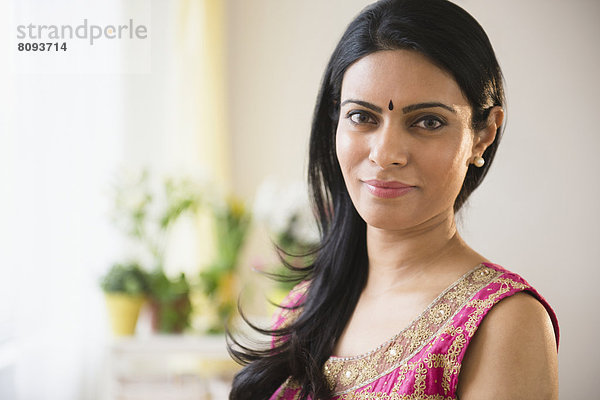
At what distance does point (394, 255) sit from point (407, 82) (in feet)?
1.12

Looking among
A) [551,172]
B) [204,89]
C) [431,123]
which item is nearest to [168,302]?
[204,89]

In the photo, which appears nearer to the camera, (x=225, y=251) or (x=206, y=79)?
(x=225, y=251)

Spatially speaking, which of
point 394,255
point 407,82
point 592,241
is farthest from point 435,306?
point 592,241

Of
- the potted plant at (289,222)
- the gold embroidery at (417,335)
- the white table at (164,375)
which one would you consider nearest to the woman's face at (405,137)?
the gold embroidery at (417,335)

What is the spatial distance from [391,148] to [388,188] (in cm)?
7

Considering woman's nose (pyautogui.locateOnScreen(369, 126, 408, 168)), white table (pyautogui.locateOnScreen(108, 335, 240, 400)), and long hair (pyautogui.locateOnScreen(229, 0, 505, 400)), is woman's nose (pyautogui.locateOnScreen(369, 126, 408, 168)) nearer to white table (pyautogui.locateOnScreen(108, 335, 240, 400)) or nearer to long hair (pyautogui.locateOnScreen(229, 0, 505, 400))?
long hair (pyautogui.locateOnScreen(229, 0, 505, 400))

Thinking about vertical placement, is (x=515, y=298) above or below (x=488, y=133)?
below

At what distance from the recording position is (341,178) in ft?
4.52

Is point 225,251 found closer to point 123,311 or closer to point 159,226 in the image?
point 159,226

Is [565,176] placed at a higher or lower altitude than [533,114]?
lower

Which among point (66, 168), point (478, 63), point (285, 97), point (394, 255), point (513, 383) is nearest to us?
point (513, 383)

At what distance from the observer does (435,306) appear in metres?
1.11

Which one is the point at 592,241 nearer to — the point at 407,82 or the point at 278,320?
the point at 278,320

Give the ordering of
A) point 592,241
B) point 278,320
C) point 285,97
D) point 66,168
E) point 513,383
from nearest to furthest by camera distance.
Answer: point 513,383 < point 278,320 < point 592,241 < point 66,168 < point 285,97
